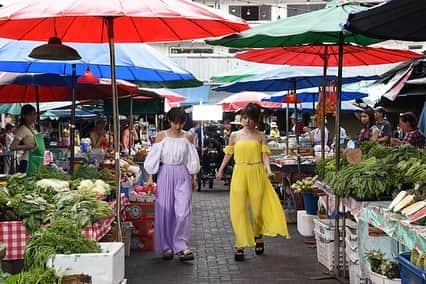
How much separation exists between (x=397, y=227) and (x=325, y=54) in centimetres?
443

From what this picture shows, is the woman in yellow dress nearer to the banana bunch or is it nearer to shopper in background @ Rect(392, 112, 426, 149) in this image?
the banana bunch

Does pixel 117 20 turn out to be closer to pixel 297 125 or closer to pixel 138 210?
pixel 138 210

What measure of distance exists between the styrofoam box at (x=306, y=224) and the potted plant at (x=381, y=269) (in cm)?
388

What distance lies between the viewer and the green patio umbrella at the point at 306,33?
6320 mm

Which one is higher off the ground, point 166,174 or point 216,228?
point 166,174

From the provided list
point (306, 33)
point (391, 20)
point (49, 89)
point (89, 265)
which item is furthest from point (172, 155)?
point (49, 89)

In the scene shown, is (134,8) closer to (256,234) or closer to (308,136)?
(256,234)

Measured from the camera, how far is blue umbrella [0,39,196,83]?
8492 millimetres

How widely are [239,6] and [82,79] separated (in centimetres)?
2872

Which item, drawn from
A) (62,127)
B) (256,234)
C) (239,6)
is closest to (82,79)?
(256,234)

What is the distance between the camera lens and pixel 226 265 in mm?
8328

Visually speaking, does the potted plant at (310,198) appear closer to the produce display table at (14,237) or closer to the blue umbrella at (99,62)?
the blue umbrella at (99,62)

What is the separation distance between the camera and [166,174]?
334 inches

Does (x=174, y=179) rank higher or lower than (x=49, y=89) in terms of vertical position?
lower
